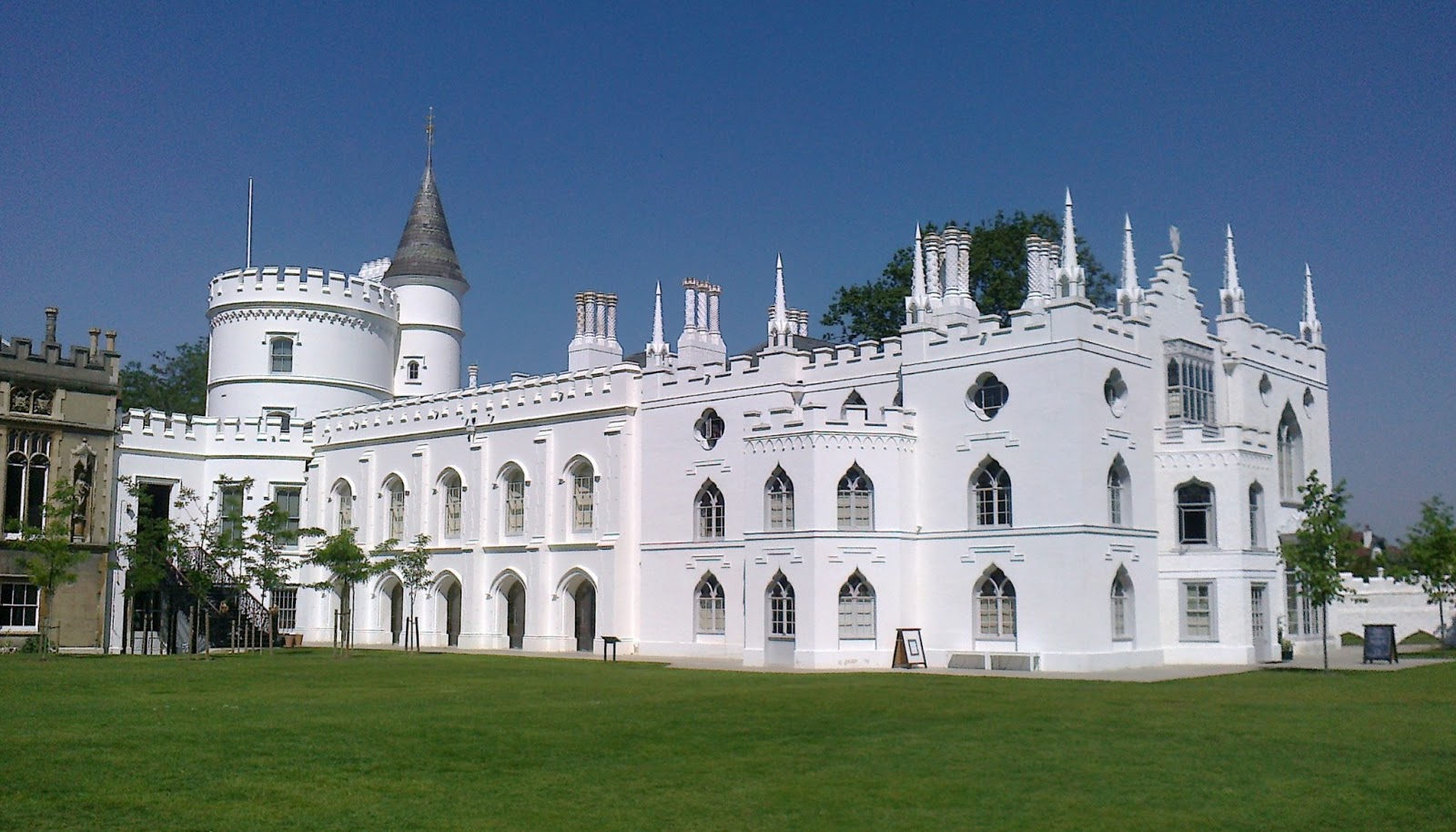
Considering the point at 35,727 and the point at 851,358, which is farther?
the point at 851,358

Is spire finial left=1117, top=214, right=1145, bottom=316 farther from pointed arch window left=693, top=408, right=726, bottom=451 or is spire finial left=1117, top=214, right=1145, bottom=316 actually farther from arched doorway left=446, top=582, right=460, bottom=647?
arched doorway left=446, top=582, right=460, bottom=647

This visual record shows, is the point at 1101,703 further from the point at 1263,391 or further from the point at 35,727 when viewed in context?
the point at 1263,391

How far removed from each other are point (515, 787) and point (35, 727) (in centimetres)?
707

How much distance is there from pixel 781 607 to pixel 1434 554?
19794 mm

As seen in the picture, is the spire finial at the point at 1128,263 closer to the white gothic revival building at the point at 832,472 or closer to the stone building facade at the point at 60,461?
the white gothic revival building at the point at 832,472

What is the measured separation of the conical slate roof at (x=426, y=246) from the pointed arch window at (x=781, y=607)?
2558 cm

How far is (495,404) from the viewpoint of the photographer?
4400cm

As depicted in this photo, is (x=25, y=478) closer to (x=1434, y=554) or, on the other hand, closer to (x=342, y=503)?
(x=342, y=503)

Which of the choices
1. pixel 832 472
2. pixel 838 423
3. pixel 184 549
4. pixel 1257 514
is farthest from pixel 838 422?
pixel 184 549

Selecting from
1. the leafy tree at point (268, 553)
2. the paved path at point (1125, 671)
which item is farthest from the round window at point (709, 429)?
the leafy tree at point (268, 553)

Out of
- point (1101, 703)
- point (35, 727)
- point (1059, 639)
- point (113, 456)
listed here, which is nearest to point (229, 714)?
point (35, 727)

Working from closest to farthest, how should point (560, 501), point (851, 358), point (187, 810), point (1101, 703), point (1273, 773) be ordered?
1. point (187, 810)
2. point (1273, 773)
3. point (1101, 703)
4. point (851, 358)
5. point (560, 501)

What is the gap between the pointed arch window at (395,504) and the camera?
154ft

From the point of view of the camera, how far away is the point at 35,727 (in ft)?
51.3
